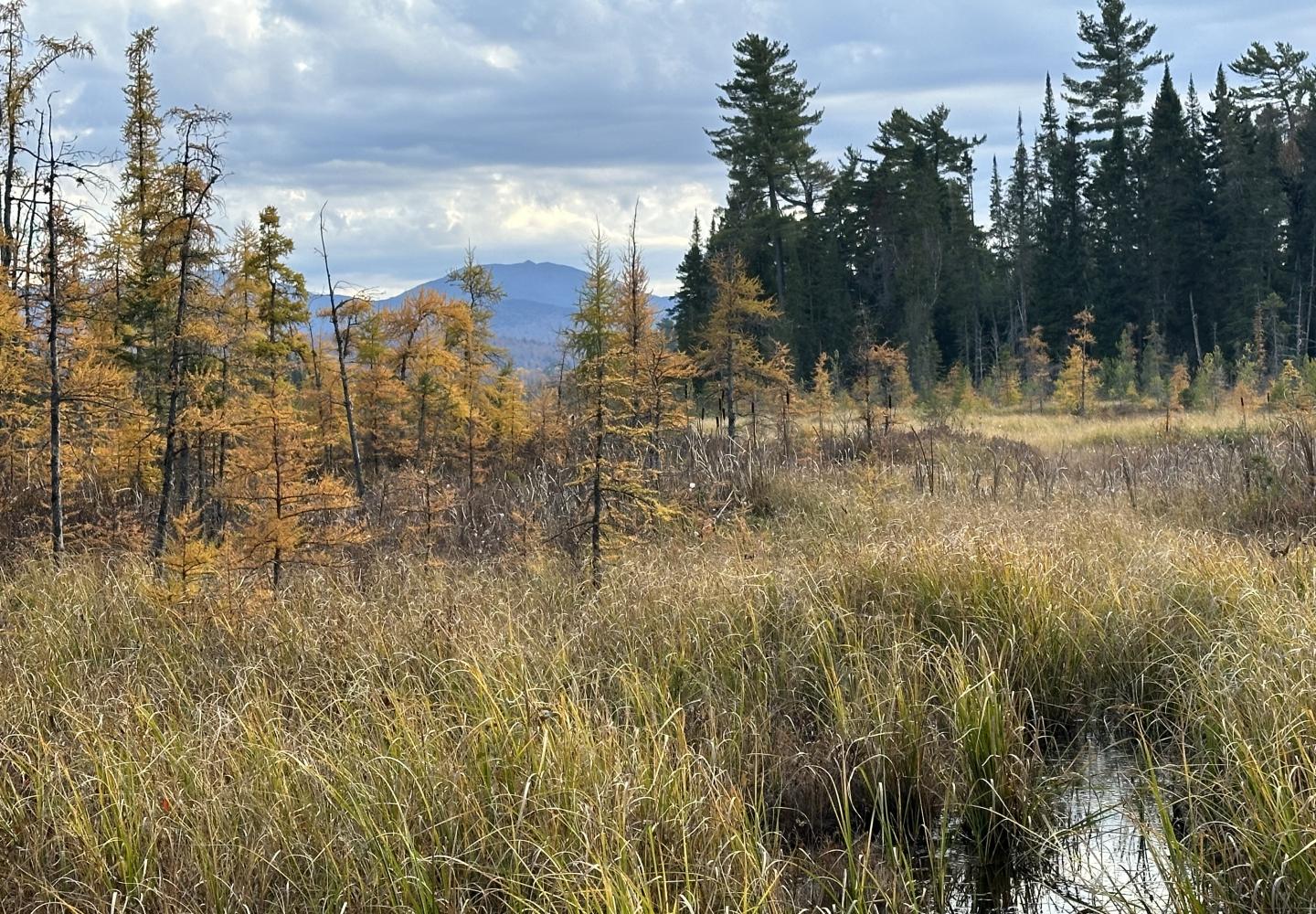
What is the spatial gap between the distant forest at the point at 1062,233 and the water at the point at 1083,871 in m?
33.3

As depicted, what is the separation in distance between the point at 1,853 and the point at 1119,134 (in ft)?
159

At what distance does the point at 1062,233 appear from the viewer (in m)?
45.9

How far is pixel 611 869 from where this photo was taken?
289 centimetres

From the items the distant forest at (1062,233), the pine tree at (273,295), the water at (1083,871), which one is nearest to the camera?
the water at (1083,871)

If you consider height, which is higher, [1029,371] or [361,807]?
[1029,371]

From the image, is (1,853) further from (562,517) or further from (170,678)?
(562,517)

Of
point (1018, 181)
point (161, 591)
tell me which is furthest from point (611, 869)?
point (1018, 181)

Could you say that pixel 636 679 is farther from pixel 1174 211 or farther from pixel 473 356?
pixel 1174 211

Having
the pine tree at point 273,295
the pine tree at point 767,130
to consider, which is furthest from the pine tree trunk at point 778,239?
the pine tree at point 273,295

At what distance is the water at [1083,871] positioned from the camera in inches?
131

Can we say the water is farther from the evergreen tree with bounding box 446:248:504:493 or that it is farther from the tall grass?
the evergreen tree with bounding box 446:248:504:493

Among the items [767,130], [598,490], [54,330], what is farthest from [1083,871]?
[767,130]

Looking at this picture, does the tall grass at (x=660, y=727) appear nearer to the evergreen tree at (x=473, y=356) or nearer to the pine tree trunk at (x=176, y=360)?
the pine tree trunk at (x=176, y=360)

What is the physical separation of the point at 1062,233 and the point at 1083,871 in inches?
1854
